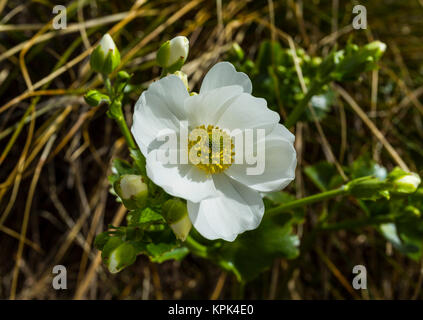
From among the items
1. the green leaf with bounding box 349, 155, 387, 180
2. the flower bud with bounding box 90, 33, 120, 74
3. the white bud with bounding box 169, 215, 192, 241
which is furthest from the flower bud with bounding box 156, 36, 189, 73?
the green leaf with bounding box 349, 155, 387, 180

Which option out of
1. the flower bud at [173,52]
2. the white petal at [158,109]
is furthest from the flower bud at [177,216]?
the flower bud at [173,52]

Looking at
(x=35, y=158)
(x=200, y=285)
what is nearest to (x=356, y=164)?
(x=200, y=285)

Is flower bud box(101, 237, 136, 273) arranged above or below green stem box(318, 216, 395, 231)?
above

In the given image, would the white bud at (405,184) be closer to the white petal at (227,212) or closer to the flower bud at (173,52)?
the white petal at (227,212)

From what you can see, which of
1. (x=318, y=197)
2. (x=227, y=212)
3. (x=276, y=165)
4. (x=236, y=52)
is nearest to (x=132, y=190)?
(x=227, y=212)

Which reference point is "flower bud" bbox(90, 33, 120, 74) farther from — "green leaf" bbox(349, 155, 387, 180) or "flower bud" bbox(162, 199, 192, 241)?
"green leaf" bbox(349, 155, 387, 180)

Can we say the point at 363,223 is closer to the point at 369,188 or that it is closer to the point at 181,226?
the point at 369,188
